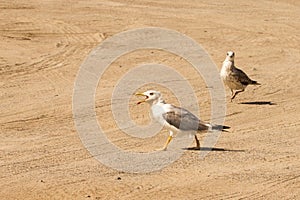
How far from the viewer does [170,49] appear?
2200 centimetres

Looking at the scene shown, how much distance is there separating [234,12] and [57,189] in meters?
16.1

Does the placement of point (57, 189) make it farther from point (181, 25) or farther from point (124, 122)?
point (181, 25)

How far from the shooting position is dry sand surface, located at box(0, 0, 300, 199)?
1205 cm

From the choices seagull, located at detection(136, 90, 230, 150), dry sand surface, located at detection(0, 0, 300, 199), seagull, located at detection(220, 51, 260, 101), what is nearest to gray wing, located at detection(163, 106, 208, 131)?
seagull, located at detection(136, 90, 230, 150)

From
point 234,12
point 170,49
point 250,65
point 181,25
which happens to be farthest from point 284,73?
point 234,12

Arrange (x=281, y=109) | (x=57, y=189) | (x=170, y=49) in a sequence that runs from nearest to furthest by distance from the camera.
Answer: (x=57, y=189)
(x=281, y=109)
(x=170, y=49)

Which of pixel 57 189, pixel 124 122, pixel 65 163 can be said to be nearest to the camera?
pixel 57 189

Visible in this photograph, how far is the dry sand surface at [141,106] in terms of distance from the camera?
1205 cm

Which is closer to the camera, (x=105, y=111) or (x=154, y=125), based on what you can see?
(x=154, y=125)

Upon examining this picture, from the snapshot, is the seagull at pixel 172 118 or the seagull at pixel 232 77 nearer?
the seagull at pixel 172 118

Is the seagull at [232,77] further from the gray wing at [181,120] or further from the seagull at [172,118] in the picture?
the gray wing at [181,120]

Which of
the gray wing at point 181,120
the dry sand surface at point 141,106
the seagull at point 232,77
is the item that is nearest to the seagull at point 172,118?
the gray wing at point 181,120

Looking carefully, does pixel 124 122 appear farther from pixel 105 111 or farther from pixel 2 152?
pixel 2 152

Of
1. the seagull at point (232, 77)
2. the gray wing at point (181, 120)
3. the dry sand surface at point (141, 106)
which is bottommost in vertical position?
the dry sand surface at point (141, 106)
